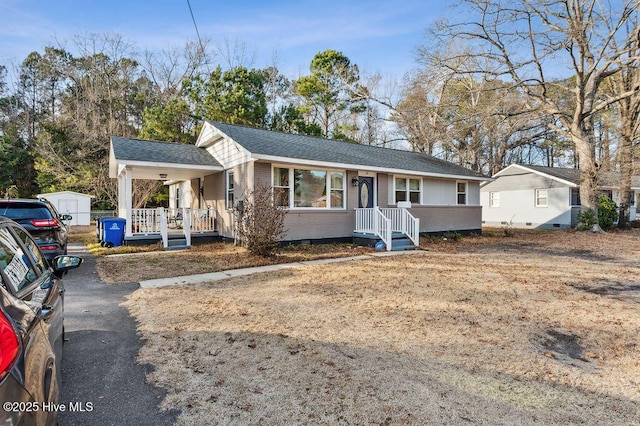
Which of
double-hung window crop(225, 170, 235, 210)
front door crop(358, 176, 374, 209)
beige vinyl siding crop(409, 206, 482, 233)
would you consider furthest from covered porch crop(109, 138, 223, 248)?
beige vinyl siding crop(409, 206, 482, 233)

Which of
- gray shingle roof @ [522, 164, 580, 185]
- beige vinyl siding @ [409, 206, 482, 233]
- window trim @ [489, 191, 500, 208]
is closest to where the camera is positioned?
beige vinyl siding @ [409, 206, 482, 233]

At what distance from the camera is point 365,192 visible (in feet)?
45.8

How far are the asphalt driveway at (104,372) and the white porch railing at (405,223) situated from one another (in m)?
9.73

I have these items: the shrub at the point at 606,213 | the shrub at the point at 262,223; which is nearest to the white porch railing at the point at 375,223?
the shrub at the point at 262,223

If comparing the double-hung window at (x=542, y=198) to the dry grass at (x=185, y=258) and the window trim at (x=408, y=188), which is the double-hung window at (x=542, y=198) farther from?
the dry grass at (x=185, y=258)

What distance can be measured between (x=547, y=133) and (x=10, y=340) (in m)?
37.2

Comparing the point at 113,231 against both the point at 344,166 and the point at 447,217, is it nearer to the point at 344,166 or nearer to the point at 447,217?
the point at 344,166

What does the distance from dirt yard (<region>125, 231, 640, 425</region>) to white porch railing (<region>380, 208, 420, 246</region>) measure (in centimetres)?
536

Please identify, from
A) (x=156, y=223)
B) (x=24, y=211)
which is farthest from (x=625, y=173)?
(x=24, y=211)

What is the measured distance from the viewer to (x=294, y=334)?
430 cm

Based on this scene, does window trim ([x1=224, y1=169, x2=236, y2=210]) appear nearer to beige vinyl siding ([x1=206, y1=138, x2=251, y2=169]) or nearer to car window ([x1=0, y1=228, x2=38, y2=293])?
beige vinyl siding ([x1=206, y1=138, x2=251, y2=169])

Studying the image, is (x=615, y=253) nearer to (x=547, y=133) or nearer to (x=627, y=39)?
(x=627, y=39)

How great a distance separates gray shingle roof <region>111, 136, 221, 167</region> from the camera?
11734 mm

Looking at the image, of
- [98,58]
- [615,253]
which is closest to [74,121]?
[98,58]
